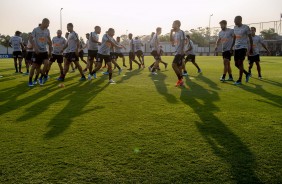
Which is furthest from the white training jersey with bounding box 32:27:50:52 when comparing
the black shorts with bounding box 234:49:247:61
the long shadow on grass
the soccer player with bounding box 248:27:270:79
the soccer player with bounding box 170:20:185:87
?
the soccer player with bounding box 248:27:270:79

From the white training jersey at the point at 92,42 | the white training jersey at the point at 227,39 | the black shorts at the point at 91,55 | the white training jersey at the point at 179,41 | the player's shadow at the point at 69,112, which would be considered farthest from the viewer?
the black shorts at the point at 91,55

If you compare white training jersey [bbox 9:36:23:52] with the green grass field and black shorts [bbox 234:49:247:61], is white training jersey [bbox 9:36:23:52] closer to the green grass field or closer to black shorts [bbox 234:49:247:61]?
the green grass field

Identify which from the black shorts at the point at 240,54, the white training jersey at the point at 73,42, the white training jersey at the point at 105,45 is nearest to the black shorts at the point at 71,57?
the white training jersey at the point at 73,42

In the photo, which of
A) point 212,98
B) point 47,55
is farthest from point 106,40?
point 212,98

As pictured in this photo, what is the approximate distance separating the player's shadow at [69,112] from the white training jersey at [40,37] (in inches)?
117

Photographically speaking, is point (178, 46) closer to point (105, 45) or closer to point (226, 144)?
point (105, 45)

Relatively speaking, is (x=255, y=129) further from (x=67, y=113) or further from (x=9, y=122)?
(x=9, y=122)

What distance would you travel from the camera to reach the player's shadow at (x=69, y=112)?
4.34m

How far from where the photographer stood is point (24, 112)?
5.57 metres

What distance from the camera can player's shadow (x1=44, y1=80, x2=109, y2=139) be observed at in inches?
171

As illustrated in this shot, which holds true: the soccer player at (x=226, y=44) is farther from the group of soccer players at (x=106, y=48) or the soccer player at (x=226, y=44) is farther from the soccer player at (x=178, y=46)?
the soccer player at (x=178, y=46)

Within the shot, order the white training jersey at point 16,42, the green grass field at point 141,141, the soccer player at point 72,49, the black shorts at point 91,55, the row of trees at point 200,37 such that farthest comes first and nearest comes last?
the row of trees at point 200,37, the white training jersey at point 16,42, the black shorts at point 91,55, the soccer player at point 72,49, the green grass field at point 141,141

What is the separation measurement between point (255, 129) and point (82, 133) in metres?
2.71

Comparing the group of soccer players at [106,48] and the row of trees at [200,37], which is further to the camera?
the row of trees at [200,37]
